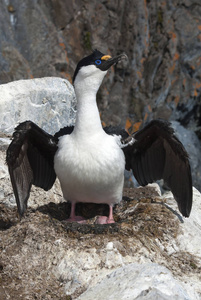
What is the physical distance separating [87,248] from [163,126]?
187 centimetres

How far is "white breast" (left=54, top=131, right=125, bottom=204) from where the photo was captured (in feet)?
19.7

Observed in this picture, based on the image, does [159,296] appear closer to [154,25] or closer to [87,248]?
[87,248]

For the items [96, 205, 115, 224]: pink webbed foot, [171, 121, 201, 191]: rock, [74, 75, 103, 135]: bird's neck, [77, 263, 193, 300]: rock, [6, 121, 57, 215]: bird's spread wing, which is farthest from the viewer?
[171, 121, 201, 191]: rock

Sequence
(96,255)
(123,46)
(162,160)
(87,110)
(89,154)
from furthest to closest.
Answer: (123,46)
(162,160)
(87,110)
(89,154)
(96,255)

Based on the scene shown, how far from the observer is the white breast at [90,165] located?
602cm

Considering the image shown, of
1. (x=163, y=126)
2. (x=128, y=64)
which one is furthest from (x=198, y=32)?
(x=163, y=126)

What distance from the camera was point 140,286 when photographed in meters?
4.22

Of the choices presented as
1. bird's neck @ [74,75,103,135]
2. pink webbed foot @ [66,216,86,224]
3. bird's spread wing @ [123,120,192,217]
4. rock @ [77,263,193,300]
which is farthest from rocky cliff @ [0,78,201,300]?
bird's neck @ [74,75,103,135]

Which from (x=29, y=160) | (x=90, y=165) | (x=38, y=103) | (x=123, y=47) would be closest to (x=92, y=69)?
(x=90, y=165)

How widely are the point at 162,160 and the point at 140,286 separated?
110 inches

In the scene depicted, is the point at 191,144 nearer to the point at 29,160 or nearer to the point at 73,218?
the point at 73,218

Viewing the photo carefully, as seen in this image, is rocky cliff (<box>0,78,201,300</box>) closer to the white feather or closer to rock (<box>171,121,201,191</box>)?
the white feather

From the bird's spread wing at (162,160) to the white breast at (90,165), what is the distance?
52cm

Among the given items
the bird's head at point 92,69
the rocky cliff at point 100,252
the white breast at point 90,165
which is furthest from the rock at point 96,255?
the bird's head at point 92,69
